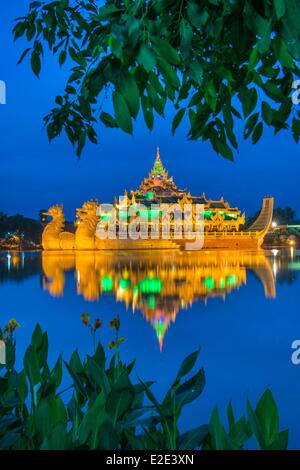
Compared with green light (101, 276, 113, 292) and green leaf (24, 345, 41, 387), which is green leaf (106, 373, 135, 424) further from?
green light (101, 276, 113, 292)

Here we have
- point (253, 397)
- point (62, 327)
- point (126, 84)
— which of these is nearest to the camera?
point (126, 84)

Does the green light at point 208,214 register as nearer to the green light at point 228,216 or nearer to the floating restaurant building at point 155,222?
the floating restaurant building at point 155,222

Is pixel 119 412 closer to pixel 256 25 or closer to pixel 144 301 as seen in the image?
pixel 256 25

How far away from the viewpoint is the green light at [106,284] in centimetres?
862

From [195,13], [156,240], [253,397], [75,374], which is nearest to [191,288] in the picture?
[253,397]

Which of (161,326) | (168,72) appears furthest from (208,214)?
(168,72)

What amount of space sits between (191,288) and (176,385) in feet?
22.8

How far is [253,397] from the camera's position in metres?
2.95

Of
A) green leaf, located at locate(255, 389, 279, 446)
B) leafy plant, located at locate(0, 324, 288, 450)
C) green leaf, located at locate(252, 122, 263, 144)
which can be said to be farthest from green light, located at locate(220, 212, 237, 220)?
green leaf, located at locate(252, 122, 263, 144)

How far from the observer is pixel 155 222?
116 feet

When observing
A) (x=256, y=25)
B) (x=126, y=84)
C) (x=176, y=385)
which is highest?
(x=256, y=25)

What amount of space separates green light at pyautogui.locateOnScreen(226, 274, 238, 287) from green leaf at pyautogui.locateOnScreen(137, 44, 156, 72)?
8.67 meters

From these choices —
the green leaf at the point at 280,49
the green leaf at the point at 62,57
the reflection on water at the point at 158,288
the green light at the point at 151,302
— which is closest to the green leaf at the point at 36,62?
the green leaf at the point at 62,57

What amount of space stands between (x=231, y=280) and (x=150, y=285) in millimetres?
2017
